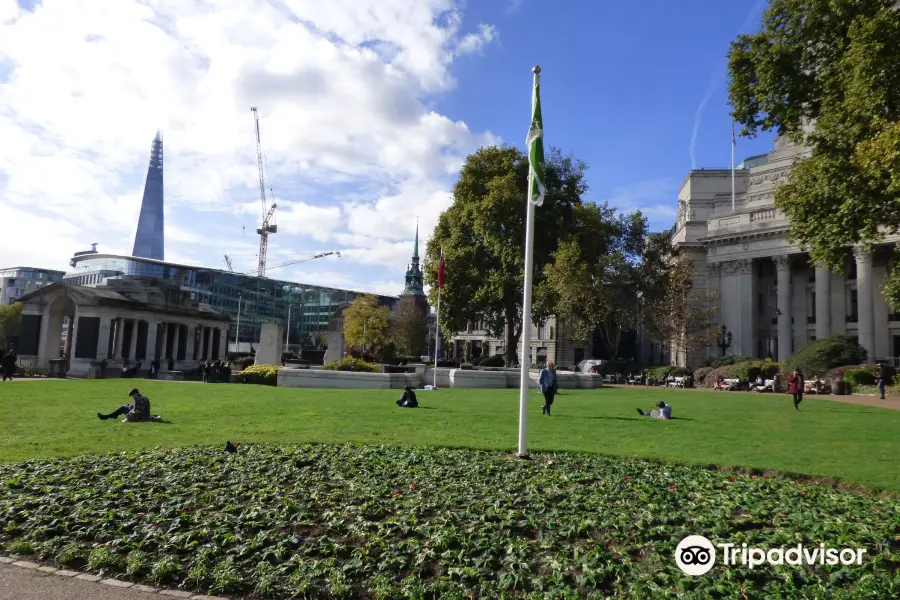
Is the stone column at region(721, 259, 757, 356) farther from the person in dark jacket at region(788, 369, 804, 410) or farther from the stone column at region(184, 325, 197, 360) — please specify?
the stone column at region(184, 325, 197, 360)

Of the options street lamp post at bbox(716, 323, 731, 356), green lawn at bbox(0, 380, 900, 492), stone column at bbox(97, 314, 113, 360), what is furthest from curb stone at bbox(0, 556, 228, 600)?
street lamp post at bbox(716, 323, 731, 356)

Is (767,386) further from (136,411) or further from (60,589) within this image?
(60,589)

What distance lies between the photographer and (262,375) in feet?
112

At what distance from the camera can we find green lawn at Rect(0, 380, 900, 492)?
40.3 feet

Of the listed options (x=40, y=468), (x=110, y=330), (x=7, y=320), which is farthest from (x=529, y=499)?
(x=7, y=320)

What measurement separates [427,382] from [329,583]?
29768mm

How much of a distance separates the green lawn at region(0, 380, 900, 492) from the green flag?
208 inches

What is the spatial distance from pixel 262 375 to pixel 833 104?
29596mm

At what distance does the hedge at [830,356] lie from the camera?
41844mm

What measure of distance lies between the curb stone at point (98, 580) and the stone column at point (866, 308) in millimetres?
56328

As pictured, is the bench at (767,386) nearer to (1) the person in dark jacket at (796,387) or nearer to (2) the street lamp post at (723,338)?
(2) the street lamp post at (723,338)

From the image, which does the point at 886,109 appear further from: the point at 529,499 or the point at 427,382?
the point at 427,382

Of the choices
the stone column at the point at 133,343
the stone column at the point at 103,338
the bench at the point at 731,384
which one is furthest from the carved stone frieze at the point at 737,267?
the stone column at the point at 103,338

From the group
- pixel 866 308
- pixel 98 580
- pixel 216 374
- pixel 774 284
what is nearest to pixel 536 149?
pixel 98 580
